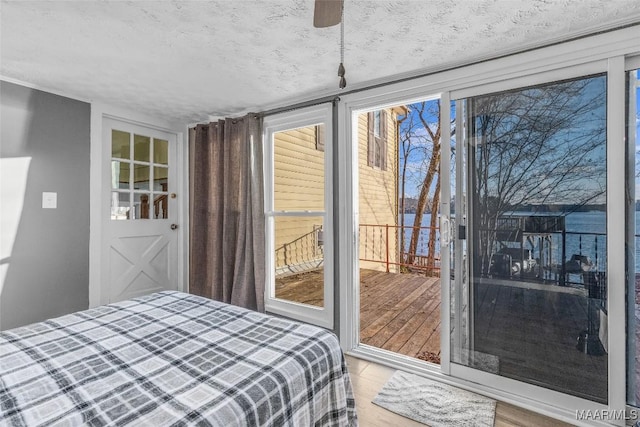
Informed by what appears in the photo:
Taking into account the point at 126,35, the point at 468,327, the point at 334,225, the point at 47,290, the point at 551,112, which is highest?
the point at 126,35

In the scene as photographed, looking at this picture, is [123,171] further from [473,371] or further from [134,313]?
[473,371]

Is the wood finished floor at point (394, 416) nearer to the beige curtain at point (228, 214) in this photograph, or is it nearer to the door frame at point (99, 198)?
the beige curtain at point (228, 214)

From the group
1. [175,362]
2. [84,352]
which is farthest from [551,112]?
[84,352]

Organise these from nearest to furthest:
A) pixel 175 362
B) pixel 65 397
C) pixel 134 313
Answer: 1. pixel 65 397
2. pixel 175 362
3. pixel 134 313

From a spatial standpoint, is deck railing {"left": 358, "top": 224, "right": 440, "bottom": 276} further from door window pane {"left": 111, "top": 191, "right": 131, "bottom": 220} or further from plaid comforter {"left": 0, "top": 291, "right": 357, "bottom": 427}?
plaid comforter {"left": 0, "top": 291, "right": 357, "bottom": 427}

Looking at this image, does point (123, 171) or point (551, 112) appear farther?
point (123, 171)

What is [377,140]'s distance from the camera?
635cm

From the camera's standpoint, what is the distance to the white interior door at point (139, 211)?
10.3 ft

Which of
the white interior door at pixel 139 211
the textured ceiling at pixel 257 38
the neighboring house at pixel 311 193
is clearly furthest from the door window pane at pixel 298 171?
the white interior door at pixel 139 211

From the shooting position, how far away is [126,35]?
5.98 feet

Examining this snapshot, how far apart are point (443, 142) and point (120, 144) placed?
320 centimetres

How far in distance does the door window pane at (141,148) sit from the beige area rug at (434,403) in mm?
3331

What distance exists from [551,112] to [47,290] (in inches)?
160

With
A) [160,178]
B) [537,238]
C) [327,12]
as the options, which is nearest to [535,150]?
[537,238]
